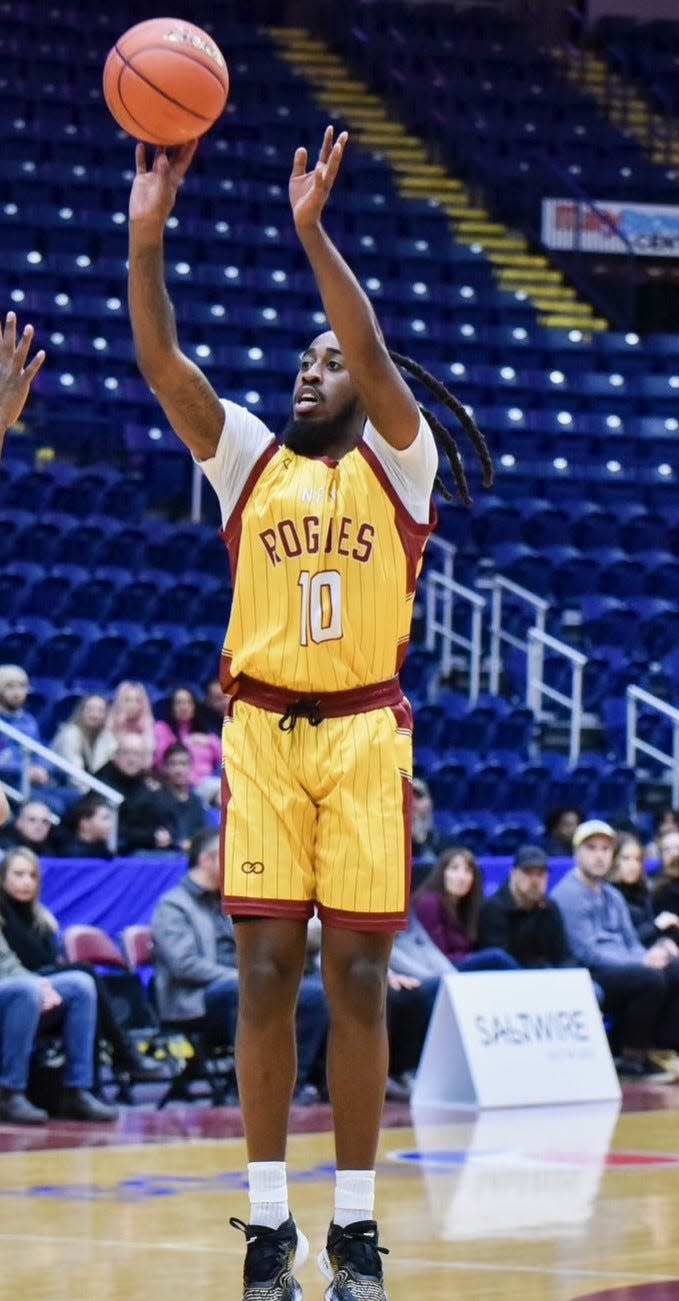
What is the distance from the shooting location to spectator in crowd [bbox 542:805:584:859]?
45.8 ft

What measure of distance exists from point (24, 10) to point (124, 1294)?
18415mm

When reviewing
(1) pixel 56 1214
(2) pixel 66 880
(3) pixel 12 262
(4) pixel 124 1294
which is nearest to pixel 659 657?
(3) pixel 12 262

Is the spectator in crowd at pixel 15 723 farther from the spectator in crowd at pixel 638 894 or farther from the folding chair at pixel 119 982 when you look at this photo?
the spectator in crowd at pixel 638 894

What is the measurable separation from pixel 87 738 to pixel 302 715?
793 cm

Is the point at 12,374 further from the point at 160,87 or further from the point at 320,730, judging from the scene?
the point at 320,730

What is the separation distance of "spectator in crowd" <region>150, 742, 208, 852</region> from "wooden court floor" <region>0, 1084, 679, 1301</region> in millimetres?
2459

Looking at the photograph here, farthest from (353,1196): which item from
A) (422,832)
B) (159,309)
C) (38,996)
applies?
(422,832)

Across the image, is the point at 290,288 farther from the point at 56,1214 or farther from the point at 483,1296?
the point at 483,1296

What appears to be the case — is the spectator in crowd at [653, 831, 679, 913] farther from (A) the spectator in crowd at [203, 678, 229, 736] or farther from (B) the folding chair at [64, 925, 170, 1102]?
(B) the folding chair at [64, 925, 170, 1102]

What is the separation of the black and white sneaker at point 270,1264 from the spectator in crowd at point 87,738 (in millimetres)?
7897

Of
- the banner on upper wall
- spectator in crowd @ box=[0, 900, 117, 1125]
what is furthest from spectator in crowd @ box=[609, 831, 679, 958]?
the banner on upper wall

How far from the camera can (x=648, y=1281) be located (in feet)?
17.4

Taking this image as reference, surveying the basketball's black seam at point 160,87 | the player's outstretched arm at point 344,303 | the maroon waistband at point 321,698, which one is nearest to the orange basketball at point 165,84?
the basketball's black seam at point 160,87

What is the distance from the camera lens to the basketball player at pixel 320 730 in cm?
472
